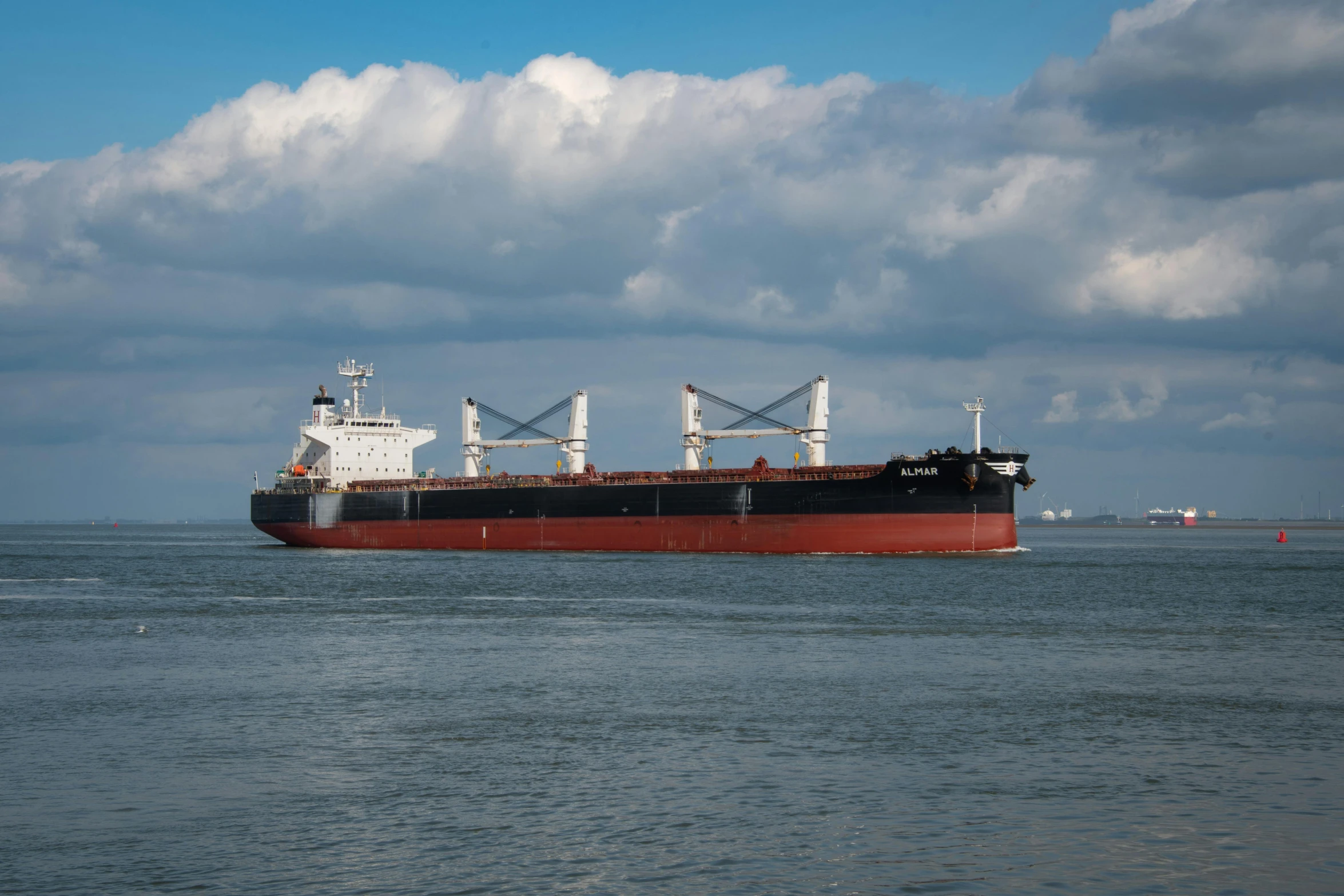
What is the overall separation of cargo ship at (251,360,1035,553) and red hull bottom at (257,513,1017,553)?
64 millimetres

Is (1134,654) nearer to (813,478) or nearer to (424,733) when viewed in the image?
(424,733)

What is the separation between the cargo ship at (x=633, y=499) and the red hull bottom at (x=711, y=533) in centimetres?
6

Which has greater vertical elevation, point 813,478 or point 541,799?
point 813,478

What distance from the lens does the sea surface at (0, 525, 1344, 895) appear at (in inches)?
419

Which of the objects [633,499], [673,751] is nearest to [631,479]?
[633,499]

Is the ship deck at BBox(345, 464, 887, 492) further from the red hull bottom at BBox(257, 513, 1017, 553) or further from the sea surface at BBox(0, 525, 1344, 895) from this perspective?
the sea surface at BBox(0, 525, 1344, 895)

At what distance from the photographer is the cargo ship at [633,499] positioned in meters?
50.9

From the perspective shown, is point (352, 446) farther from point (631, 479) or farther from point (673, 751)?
point (673, 751)

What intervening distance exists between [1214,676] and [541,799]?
14816 mm

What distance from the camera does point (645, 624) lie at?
3006 cm

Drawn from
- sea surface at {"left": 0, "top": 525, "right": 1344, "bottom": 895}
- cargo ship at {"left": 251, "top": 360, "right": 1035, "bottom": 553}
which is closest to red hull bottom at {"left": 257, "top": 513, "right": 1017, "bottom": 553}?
cargo ship at {"left": 251, "top": 360, "right": 1035, "bottom": 553}

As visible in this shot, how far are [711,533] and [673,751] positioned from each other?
132 ft

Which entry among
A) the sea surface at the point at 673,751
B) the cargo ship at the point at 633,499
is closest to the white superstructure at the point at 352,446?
the cargo ship at the point at 633,499

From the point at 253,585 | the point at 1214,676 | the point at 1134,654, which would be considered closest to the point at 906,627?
the point at 1134,654
